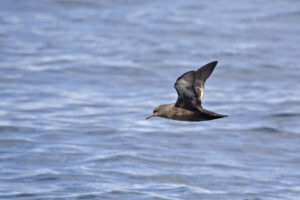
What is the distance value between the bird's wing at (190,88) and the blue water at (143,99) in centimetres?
297

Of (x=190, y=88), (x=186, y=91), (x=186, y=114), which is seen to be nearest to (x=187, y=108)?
(x=186, y=114)

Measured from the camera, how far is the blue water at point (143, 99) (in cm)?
1393

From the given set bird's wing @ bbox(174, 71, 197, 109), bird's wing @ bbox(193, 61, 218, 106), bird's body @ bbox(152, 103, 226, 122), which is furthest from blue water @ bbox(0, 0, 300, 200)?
bird's wing @ bbox(174, 71, 197, 109)

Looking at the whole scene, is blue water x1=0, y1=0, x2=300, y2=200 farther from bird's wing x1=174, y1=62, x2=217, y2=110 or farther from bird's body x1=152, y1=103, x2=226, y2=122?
bird's body x1=152, y1=103, x2=226, y2=122

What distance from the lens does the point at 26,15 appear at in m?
23.8

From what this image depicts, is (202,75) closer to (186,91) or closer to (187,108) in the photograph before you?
(187,108)

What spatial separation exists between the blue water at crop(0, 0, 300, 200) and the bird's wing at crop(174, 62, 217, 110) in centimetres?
297

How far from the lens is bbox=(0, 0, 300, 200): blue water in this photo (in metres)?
13.9

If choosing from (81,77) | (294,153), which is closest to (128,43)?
(81,77)

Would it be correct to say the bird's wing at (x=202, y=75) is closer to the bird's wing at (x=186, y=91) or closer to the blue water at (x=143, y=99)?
the bird's wing at (x=186, y=91)

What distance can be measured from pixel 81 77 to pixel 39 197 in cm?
740

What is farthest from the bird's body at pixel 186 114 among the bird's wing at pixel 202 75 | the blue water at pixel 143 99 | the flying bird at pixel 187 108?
the blue water at pixel 143 99

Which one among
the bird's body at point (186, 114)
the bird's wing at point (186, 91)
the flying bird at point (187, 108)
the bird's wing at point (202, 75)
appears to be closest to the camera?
the bird's wing at point (186, 91)

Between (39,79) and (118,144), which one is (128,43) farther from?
(118,144)
